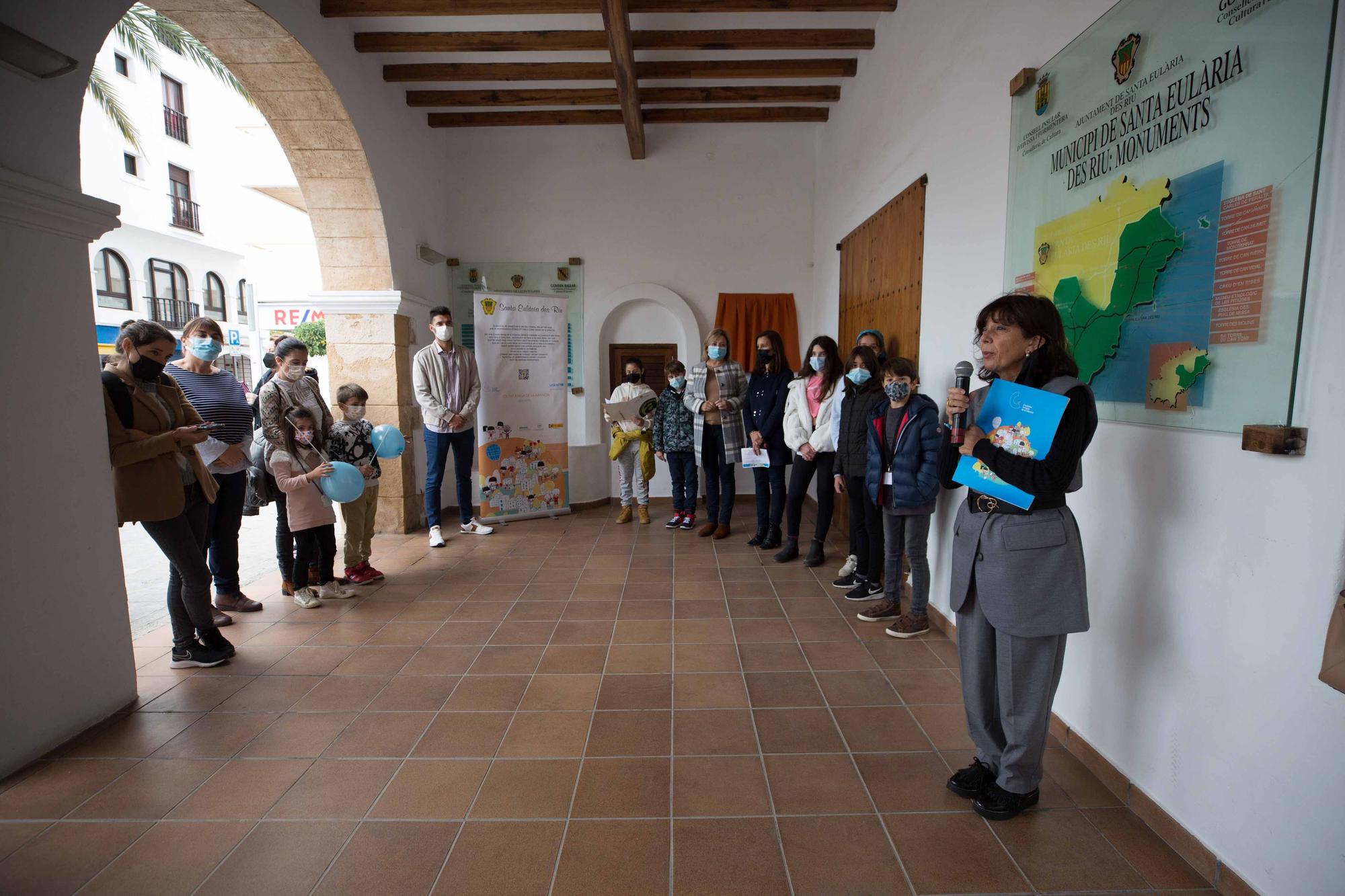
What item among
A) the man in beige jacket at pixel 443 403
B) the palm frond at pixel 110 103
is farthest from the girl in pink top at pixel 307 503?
the palm frond at pixel 110 103

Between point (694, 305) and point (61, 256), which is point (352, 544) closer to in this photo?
point (61, 256)

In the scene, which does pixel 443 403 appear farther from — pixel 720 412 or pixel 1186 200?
pixel 1186 200

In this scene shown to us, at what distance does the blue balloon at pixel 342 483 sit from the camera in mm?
3471

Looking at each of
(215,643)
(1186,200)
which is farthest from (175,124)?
(1186,200)

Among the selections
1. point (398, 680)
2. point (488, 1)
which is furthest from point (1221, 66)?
point (488, 1)

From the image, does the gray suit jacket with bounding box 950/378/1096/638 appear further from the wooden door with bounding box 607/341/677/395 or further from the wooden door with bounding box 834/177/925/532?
the wooden door with bounding box 607/341/677/395

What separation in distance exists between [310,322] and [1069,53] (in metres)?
13.5

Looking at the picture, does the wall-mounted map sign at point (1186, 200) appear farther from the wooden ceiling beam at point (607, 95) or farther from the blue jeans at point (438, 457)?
the blue jeans at point (438, 457)

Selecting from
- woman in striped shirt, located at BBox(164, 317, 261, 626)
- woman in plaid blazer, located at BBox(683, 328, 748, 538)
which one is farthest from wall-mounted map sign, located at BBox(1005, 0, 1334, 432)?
woman in striped shirt, located at BBox(164, 317, 261, 626)

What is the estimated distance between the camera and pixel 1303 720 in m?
1.41

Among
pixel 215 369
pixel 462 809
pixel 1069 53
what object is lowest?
pixel 462 809

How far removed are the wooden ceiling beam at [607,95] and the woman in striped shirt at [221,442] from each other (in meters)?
3.37

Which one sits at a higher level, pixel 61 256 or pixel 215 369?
pixel 61 256

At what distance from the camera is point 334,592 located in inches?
148
